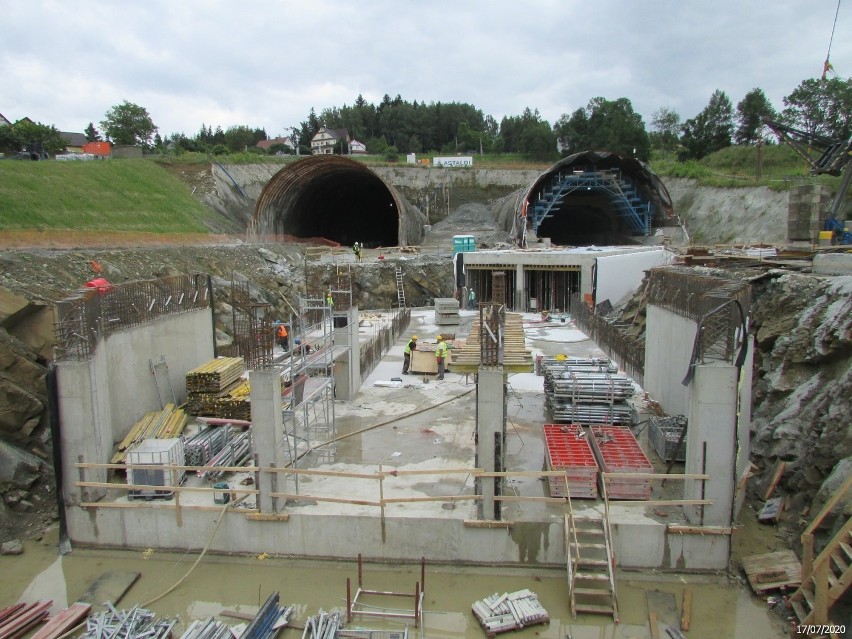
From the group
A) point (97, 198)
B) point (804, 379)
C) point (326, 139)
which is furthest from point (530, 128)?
point (804, 379)

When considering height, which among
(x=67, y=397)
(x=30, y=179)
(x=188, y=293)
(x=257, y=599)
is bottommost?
(x=257, y=599)

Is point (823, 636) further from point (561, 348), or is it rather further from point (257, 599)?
point (561, 348)

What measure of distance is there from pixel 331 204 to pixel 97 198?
18777 millimetres

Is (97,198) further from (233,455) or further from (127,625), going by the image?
(127,625)

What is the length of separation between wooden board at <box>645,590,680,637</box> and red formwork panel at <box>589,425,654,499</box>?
1.49 meters

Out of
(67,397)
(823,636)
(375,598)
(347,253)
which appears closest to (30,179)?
(347,253)

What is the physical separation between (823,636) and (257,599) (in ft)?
23.7

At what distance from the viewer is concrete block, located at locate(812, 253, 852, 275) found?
13.7 m

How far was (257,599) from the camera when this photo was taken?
7871mm

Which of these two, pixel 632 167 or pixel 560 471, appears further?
pixel 632 167

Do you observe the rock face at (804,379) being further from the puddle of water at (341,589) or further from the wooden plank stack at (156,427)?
the wooden plank stack at (156,427)

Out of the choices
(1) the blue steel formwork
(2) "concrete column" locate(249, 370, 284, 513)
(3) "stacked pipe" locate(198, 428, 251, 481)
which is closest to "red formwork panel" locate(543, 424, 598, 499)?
(2) "concrete column" locate(249, 370, 284, 513)

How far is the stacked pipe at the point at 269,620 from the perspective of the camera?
269 inches

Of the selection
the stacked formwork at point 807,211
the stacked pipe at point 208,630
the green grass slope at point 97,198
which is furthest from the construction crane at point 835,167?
the green grass slope at point 97,198
